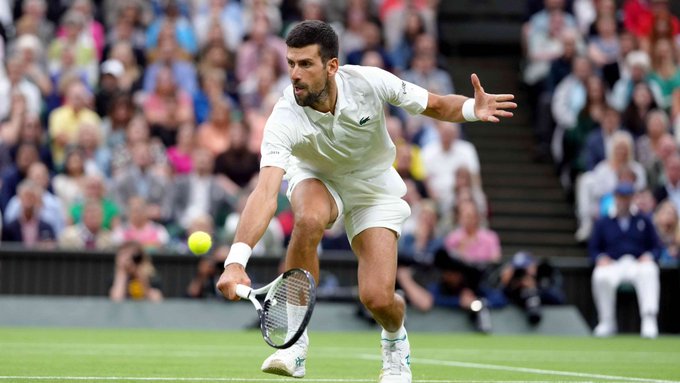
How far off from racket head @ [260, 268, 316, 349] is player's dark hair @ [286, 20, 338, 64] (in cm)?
139

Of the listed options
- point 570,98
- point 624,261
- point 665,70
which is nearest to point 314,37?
point 624,261

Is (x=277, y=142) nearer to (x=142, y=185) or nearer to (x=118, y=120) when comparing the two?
(x=142, y=185)

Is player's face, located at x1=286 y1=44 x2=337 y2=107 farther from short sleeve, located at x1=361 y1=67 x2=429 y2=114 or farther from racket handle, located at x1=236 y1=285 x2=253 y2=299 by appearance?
racket handle, located at x1=236 y1=285 x2=253 y2=299

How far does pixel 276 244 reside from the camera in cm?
1678

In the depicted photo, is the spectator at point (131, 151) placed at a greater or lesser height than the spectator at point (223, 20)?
lesser

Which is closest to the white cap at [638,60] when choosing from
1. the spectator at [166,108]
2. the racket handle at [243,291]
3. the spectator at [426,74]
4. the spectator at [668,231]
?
the spectator at [426,74]

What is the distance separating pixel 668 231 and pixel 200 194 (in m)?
6.08

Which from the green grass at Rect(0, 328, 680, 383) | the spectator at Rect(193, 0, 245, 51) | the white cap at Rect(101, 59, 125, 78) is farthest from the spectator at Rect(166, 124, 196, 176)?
the green grass at Rect(0, 328, 680, 383)

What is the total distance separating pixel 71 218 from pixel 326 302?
3311 millimetres

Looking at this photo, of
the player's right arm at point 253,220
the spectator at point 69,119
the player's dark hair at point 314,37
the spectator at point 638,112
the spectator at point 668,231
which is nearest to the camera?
the player's right arm at point 253,220

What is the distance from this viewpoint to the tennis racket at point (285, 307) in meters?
6.60

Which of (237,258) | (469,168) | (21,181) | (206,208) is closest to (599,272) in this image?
(469,168)

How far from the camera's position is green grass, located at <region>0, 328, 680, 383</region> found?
29.5 feet

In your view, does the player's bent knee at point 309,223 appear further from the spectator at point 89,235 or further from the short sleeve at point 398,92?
the spectator at point 89,235
